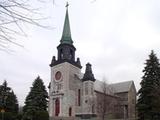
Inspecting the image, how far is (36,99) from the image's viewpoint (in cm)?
4528

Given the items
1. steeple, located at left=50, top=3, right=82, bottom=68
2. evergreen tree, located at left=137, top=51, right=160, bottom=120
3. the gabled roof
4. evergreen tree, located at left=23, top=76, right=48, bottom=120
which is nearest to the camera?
evergreen tree, located at left=137, top=51, right=160, bottom=120

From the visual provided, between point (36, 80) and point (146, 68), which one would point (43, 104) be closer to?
point (36, 80)

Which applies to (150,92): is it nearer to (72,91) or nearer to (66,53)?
(72,91)

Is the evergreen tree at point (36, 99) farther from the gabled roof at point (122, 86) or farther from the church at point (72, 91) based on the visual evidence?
the gabled roof at point (122, 86)

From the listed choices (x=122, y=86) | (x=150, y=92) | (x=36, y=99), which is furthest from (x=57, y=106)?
(x=150, y=92)

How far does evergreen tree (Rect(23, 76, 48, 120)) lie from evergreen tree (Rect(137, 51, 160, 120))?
1790cm

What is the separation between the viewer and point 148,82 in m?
32.0

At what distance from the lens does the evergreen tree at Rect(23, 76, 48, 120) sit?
4369 cm

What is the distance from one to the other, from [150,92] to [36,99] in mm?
21105

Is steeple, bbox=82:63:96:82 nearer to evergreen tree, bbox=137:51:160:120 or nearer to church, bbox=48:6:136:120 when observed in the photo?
church, bbox=48:6:136:120

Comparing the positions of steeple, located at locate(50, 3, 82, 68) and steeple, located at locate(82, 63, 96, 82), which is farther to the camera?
steeple, located at locate(50, 3, 82, 68)

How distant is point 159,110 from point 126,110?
89.6ft

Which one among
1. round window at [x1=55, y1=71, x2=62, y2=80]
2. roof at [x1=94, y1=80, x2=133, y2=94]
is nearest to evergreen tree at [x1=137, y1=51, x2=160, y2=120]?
round window at [x1=55, y1=71, x2=62, y2=80]

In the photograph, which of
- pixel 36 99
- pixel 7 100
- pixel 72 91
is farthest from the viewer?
pixel 72 91
